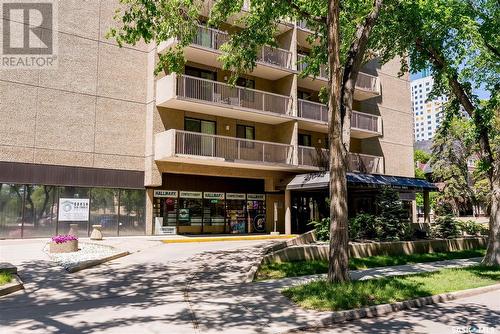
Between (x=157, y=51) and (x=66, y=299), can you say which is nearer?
(x=66, y=299)

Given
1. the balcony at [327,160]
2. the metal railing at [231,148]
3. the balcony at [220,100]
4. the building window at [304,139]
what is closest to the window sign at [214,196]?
the metal railing at [231,148]

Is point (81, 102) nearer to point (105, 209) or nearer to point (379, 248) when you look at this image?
point (105, 209)

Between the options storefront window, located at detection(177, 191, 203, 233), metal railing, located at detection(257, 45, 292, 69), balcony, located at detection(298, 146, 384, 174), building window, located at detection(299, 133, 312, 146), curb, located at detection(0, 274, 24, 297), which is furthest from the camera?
building window, located at detection(299, 133, 312, 146)

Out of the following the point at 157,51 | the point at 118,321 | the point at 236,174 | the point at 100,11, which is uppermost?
the point at 100,11

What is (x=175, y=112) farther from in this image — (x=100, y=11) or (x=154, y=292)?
(x=154, y=292)

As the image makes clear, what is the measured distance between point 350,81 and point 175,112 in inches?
568

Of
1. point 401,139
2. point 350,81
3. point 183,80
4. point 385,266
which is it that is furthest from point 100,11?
point 401,139

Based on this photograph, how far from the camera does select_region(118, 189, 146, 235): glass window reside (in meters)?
22.6

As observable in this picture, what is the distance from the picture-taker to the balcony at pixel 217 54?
907 inches

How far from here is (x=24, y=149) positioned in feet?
65.4

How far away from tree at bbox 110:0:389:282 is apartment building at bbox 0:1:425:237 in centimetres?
333

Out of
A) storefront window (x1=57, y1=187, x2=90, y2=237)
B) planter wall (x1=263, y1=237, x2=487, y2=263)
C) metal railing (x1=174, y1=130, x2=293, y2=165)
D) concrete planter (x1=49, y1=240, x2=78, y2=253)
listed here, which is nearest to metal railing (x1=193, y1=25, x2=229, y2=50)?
metal railing (x1=174, y1=130, x2=293, y2=165)

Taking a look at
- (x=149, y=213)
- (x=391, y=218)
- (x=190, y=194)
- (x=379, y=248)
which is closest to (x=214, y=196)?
(x=190, y=194)

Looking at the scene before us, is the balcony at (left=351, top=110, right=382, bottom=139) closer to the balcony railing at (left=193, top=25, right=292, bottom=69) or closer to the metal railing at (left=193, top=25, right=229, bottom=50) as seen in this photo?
the balcony railing at (left=193, top=25, right=292, bottom=69)
